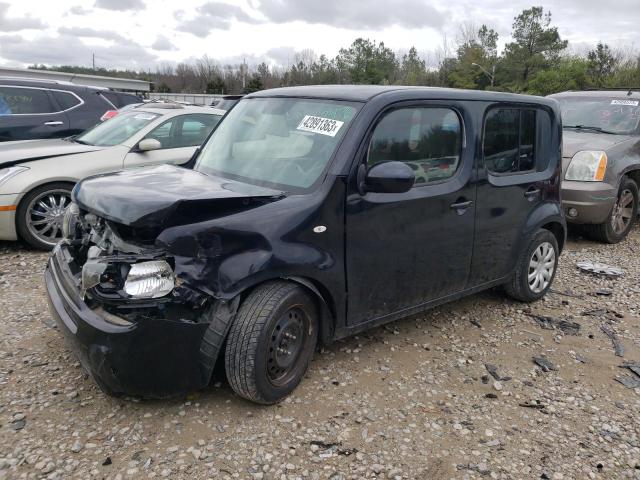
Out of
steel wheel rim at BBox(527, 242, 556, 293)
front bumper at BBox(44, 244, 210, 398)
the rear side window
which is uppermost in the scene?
the rear side window

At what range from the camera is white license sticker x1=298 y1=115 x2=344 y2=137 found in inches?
134

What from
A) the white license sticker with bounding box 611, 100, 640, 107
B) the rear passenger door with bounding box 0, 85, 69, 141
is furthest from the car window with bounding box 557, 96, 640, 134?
the rear passenger door with bounding box 0, 85, 69, 141

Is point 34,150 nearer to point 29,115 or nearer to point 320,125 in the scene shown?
point 29,115

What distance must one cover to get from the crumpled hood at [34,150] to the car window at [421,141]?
420 centimetres

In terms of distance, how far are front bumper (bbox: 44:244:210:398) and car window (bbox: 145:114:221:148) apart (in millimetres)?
4098

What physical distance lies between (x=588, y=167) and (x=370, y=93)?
4.61 meters

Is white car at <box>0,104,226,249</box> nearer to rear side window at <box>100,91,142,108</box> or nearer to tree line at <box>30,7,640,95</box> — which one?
rear side window at <box>100,91,142,108</box>

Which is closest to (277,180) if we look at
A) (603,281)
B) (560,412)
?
(560,412)

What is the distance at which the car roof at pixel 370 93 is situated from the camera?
353cm

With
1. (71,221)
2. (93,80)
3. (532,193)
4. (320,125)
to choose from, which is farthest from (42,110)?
(93,80)

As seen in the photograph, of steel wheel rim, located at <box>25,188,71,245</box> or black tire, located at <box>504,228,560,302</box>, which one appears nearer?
black tire, located at <box>504,228,560,302</box>

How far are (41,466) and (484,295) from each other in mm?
3930

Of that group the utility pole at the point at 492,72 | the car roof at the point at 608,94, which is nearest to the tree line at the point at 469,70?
the utility pole at the point at 492,72

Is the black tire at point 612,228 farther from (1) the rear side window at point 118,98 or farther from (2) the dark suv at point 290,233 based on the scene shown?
(1) the rear side window at point 118,98
